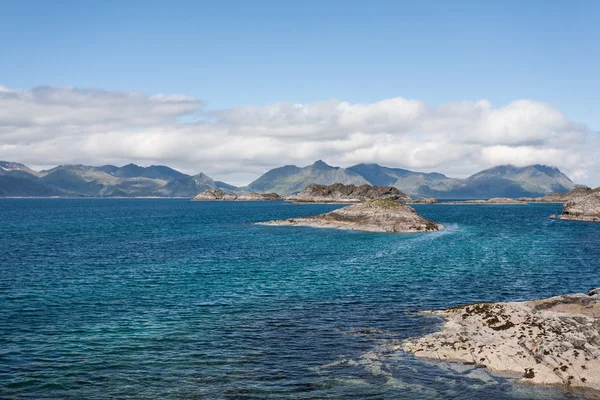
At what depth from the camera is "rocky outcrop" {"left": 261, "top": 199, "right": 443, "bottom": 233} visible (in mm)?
124688

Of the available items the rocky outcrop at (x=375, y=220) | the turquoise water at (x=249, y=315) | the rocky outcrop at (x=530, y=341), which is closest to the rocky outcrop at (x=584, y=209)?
the rocky outcrop at (x=375, y=220)

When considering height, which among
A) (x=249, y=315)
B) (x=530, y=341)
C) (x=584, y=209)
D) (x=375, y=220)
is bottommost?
(x=249, y=315)

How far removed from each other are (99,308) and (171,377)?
18390 millimetres

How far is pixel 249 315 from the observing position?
131 ft

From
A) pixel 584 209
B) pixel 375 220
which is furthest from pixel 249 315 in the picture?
pixel 584 209

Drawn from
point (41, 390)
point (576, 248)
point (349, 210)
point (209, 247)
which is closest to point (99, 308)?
point (41, 390)

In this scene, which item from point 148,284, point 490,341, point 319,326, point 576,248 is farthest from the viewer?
point 576,248

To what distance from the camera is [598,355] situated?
90.7 feet

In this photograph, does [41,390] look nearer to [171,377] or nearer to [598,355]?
[171,377]

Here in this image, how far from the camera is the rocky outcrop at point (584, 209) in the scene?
558ft

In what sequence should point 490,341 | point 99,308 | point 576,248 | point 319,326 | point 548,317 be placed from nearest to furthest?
point 490,341 < point 548,317 < point 319,326 < point 99,308 < point 576,248

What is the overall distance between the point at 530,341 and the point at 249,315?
20780 millimetres

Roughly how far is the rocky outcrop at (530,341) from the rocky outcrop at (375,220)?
8627cm

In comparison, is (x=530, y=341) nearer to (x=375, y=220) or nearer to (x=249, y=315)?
(x=249, y=315)
